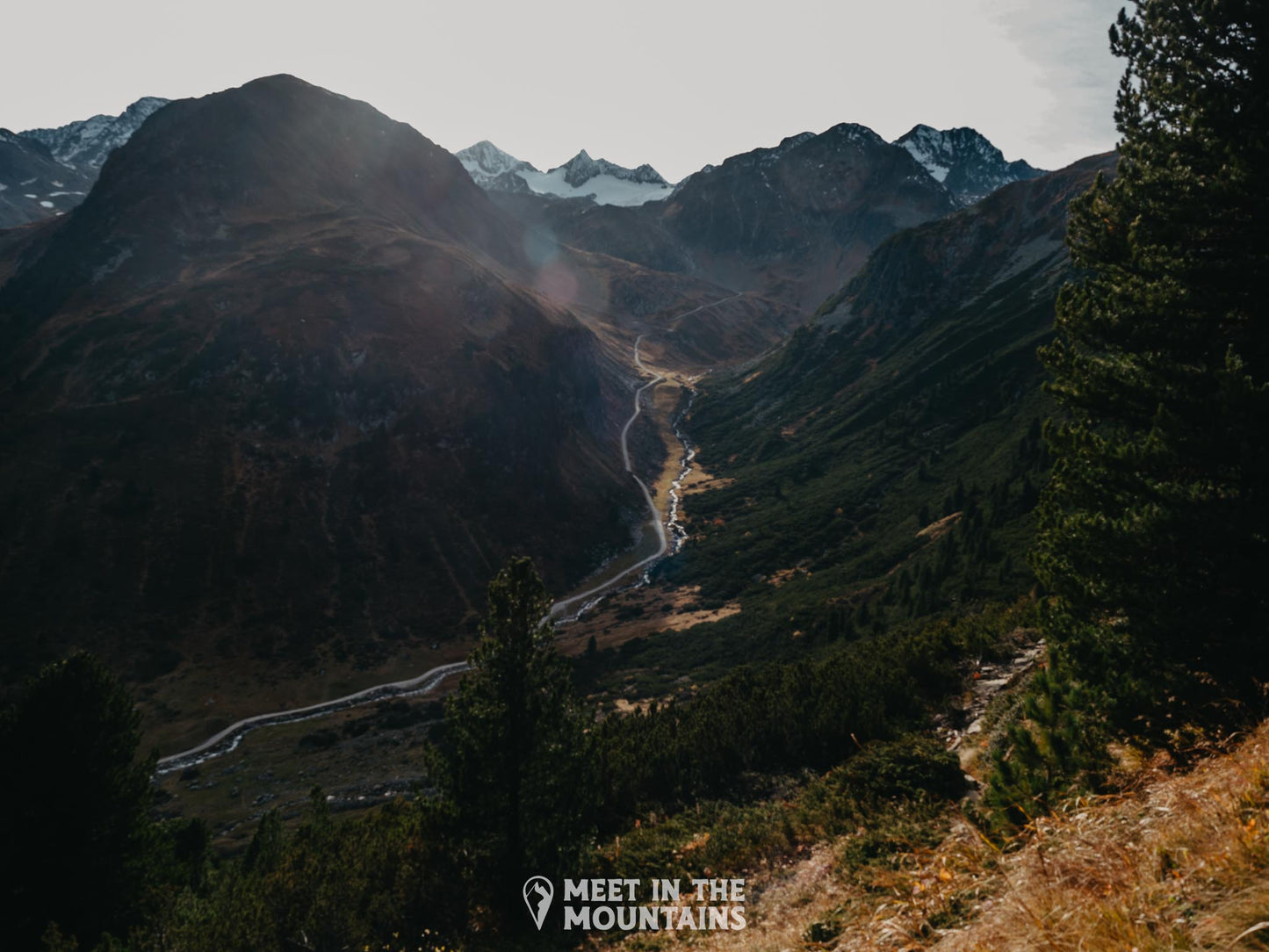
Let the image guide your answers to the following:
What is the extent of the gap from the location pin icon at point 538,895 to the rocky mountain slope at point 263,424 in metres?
59.9

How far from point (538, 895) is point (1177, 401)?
50.9ft

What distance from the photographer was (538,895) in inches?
521

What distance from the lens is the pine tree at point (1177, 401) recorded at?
27.2 ft

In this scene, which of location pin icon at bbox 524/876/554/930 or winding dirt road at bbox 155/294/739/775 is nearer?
location pin icon at bbox 524/876/554/930

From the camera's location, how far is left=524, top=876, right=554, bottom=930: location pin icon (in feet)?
43.1

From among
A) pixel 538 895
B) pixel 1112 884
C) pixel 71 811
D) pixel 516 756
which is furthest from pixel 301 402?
pixel 1112 884

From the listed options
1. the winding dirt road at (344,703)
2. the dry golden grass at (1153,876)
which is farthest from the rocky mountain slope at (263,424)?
the dry golden grass at (1153,876)

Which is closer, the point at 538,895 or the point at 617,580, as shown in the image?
the point at 538,895

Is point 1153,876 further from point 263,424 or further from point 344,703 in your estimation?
point 263,424

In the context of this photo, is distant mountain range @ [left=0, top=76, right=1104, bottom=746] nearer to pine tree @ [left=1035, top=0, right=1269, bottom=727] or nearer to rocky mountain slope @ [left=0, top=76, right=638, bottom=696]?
rocky mountain slope @ [left=0, top=76, right=638, bottom=696]

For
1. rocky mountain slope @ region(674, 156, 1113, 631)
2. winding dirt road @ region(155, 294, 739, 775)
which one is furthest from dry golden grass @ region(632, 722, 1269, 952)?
rocky mountain slope @ region(674, 156, 1113, 631)

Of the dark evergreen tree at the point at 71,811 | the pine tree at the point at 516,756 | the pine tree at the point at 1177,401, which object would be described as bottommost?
the dark evergreen tree at the point at 71,811

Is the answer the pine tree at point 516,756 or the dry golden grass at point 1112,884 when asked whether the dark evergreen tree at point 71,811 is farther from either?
the dry golden grass at point 1112,884

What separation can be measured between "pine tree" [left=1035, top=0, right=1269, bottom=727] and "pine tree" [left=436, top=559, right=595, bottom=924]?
11.1 m
